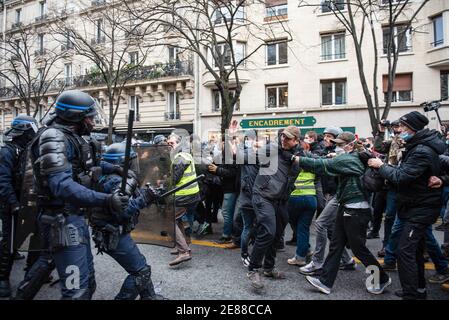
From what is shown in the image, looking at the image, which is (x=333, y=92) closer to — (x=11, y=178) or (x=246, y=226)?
(x=246, y=226)

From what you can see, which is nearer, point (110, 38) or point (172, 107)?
point (110, 38)

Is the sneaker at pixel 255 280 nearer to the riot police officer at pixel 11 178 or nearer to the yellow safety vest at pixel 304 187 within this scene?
the yellow safety vest at pixel 304 187

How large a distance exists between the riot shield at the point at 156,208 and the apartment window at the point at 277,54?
17.1 m

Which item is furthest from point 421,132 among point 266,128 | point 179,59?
point 179,59

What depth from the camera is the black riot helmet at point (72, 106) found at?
2.72 m

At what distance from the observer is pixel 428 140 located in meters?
3.43

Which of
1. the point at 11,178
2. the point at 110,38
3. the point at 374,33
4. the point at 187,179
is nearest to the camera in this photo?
the point at 11,178

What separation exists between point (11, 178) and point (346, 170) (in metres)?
3.82

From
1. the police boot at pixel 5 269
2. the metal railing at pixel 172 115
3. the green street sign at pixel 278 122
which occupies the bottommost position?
the police boot at pixel 5 269

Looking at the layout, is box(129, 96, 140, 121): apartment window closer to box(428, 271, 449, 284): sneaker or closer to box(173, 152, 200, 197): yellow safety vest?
box(173, 152, 200, 197): yellow safety vest

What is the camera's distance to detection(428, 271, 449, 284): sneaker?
3.97 meters

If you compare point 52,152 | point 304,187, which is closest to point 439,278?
point 304,187

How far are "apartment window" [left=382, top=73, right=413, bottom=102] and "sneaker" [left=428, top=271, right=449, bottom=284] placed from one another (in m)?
15.8

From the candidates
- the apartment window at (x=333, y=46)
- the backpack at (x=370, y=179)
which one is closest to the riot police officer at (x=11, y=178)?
the backpack at (x=370, y=179)
